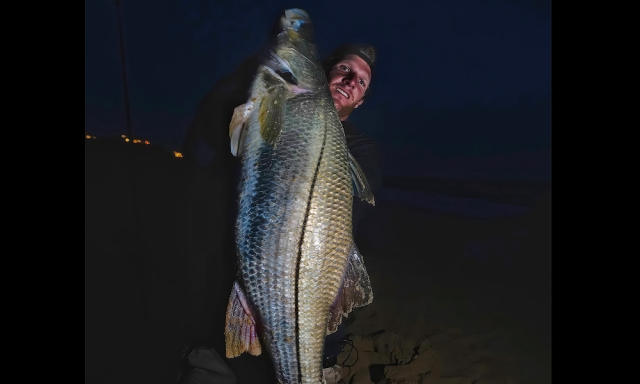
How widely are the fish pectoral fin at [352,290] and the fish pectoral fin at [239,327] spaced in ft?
1.35

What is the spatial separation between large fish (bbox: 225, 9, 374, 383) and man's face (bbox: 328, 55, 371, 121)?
3.12ft

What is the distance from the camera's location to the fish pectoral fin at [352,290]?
1781 mm

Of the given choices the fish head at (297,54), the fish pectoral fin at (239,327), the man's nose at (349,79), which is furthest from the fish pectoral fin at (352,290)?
the man's nose at (349,79)

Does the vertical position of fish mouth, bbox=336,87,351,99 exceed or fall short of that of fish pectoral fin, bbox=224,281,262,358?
it exceeds it

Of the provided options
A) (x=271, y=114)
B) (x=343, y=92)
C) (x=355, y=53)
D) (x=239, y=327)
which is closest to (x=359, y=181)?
(x=271, y=114)

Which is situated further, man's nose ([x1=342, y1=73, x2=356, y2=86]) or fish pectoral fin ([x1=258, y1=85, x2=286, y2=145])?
man's nose ([x1=342, y1=73, x2=356, y2=86])

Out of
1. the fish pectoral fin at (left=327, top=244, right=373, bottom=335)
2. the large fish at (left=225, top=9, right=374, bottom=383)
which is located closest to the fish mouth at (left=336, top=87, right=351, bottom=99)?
the large fish at (left=225, top=9, right=374, bottom=383)

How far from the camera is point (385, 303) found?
5367 mm

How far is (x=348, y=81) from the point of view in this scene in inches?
105

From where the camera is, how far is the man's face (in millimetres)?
2660

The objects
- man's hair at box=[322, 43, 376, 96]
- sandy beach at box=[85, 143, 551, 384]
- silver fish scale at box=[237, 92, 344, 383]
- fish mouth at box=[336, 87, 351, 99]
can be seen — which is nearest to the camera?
silver fish scale at box=[237, 92, 344, 383]

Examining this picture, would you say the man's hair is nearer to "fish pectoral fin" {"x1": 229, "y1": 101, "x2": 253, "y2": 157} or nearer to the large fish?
the large fish
